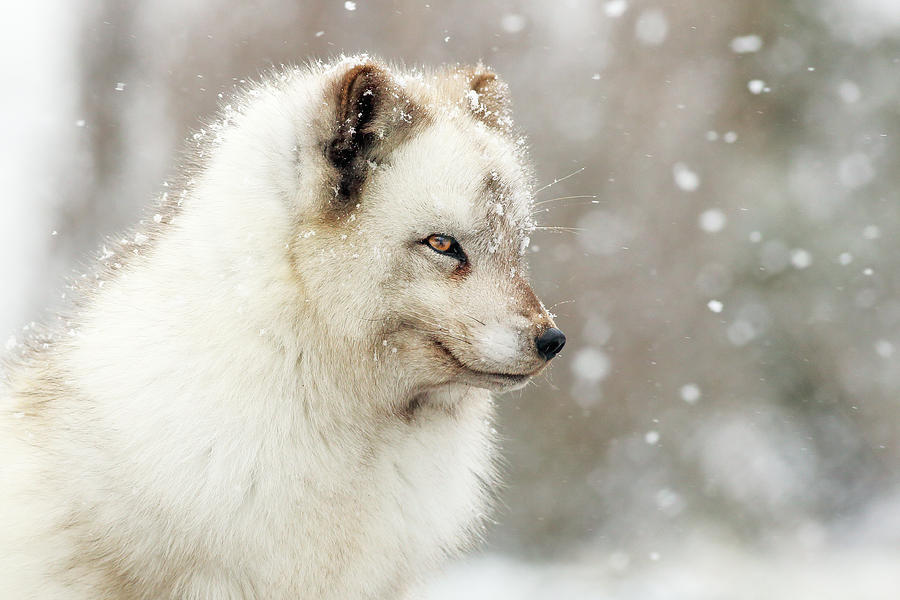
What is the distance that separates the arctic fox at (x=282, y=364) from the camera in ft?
7.96

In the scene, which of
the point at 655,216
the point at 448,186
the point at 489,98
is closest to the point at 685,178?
the point at 655,216

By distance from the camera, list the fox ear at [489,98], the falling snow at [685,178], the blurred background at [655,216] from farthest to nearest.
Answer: the falling snow at [685,178] → the blurred background at [655,216] → the fox ear at [489,98]

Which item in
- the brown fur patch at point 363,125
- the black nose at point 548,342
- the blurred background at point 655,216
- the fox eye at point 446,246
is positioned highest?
the brown fur patch at point 363,125

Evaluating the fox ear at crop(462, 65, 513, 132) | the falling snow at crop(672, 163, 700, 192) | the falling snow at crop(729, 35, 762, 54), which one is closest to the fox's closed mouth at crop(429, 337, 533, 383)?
the fox ear at crop(462, 65, 513, 132)

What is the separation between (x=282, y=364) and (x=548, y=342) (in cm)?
78

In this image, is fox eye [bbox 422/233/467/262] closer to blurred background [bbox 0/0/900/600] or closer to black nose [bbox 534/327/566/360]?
black nose [bbox 534/327/566/360]

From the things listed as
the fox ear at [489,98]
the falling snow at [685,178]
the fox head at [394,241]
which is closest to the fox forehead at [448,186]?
the fox head at [394,241]

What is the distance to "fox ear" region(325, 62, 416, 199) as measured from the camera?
253cm

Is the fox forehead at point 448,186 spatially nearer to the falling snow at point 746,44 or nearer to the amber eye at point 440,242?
the amber eye at point 440,242

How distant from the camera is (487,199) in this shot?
2684 millimetres

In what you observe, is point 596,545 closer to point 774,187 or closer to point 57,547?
point 774,187

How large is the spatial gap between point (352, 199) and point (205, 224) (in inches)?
17.9

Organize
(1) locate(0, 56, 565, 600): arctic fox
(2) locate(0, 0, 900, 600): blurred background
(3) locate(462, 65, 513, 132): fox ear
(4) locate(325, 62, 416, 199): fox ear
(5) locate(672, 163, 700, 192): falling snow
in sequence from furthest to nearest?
(5) locate(672, 163, 700, 192): falling snow
(2) locate(0, 0, 900, 600): blurred background
(3) locate(462, 65, 513, 132): fox ear
(4) locate(325, 62, 416, 199): fox ear
(1) locate(0, 56, 565, 600): arctic fox

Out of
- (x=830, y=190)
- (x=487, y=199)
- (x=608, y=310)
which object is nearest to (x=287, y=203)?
(x=487, y=199)
